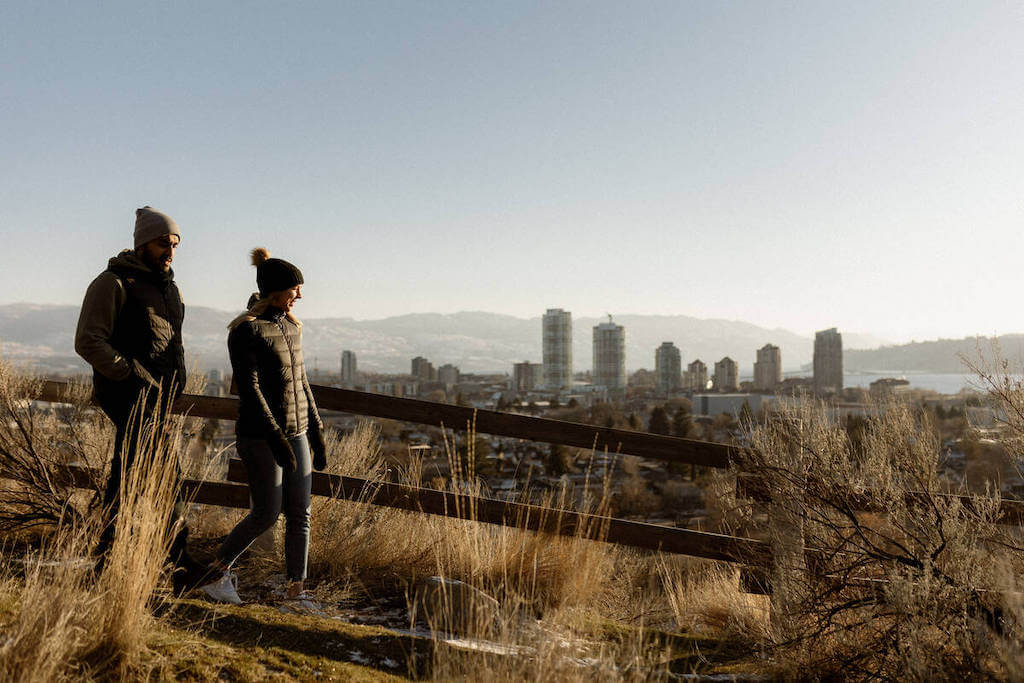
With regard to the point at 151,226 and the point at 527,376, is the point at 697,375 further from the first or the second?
the point at 151,226

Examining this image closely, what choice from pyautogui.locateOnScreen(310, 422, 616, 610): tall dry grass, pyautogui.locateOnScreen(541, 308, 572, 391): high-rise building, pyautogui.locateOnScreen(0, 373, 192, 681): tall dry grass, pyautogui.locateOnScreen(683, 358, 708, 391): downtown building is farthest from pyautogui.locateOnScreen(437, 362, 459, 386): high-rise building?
pyautogui.locateOnScreen(0, 373, 192, 681): tall dry grass

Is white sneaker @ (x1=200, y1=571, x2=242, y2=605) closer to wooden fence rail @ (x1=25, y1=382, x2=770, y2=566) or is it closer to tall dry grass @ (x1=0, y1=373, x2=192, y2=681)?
tall dry grass @ (x1=0, y1=373, x2=192, y2=681)

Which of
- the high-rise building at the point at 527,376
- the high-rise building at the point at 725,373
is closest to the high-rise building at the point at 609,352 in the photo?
the high-rise building at the point at 527,376

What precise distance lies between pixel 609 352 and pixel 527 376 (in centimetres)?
3079

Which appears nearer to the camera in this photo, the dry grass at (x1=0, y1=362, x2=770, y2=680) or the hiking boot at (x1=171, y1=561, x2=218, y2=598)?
the dry grass at (x1=0, y1=362, x2=770, y2=680)

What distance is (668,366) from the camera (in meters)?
172

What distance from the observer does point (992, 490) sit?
4277 millimetres

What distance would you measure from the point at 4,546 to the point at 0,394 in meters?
1.11

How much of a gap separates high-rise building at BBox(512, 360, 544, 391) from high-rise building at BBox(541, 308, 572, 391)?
4.52 meters

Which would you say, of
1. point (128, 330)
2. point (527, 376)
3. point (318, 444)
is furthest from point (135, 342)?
point (527, 376)

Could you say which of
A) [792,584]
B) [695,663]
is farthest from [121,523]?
[792,584]

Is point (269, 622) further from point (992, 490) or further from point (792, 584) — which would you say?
point (992, 490)

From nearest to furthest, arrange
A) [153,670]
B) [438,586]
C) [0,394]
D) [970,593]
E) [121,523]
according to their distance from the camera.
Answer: [153,670], [121,523], [970,593], [438,586], [0,394]

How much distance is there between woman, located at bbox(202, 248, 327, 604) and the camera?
368 cm
